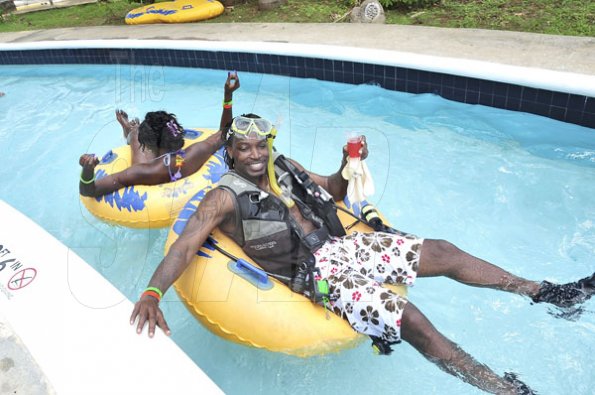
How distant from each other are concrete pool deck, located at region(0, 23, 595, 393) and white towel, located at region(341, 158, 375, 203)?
3.58 metres

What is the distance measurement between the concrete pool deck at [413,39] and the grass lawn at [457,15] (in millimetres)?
543

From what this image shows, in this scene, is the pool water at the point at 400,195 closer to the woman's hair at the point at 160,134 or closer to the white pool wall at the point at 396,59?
the white pool wall at the point at 396,59

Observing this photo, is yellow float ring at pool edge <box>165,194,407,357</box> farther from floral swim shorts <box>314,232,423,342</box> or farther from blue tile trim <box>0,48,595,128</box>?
blue tile trim <box>0,48,595,128</box>

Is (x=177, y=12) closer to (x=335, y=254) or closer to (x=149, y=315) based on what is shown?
(x=335, y=254)

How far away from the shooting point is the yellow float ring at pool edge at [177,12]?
9461 millimetres

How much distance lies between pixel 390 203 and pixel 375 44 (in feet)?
10.0

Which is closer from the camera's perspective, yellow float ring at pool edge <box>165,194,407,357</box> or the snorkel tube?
yellow float ring at pool edge <box>165,194,407,357</box>

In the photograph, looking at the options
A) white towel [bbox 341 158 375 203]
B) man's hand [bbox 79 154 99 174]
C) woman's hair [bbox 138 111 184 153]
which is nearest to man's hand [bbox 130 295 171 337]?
white towel [bbox 341 158 375 203]

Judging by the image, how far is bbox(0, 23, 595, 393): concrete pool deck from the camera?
19.4ft

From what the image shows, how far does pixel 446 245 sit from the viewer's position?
2992mm

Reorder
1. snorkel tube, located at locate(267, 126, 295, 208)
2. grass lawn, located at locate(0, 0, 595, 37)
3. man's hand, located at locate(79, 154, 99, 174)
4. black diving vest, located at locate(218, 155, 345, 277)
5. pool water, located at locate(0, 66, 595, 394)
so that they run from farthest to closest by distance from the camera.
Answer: grass lawn, located at locate(0, 0, 595, 37) < man's hand, located at locate(79, 154, 99, 174) < pool water, located at locate(0, 66, 595, 394) < snorkel tube, located at locate(267, 126, 295, 208) < black diving vest, located at locate(218, 155, 345, 277)

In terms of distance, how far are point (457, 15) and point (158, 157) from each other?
19.2 ft

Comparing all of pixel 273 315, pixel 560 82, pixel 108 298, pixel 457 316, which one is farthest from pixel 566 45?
pixel 108 298

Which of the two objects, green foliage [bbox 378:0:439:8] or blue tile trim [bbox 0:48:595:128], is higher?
green foliage [bbox 378:0:439:8]
